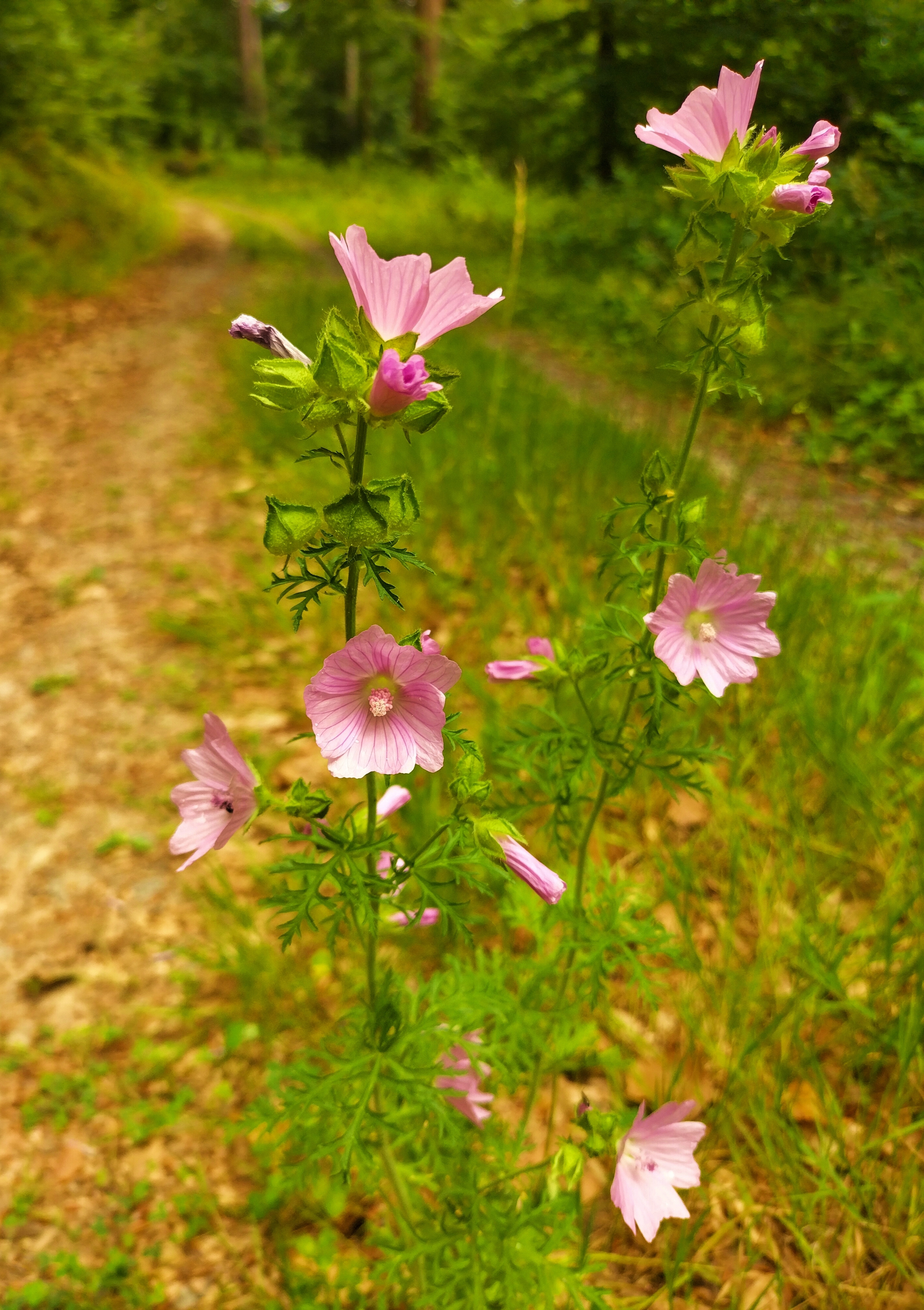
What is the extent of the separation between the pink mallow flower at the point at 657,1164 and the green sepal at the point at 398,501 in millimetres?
951

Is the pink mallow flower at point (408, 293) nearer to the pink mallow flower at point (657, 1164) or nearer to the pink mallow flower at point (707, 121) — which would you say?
the pink mallow flower at point (707, 121)

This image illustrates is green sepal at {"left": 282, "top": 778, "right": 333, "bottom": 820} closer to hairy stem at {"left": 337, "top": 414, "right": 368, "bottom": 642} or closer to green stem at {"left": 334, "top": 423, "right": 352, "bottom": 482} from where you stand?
hairy stem at {"left": 337, "top": 414, "right": 368, "bottom": 642}

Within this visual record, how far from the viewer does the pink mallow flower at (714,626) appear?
3.87ft

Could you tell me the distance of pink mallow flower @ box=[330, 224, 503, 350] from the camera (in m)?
0.93

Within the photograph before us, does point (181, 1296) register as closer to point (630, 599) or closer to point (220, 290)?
point (630, 599)

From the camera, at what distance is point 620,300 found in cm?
701

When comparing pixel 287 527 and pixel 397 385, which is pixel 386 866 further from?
pixel 397 385

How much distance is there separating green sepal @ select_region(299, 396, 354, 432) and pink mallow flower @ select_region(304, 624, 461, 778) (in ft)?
0.81

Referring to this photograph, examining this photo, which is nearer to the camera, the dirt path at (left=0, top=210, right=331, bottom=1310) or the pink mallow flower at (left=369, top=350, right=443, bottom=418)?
the pink mallow flower at (left=369, top=350, right=443, bottom=418)

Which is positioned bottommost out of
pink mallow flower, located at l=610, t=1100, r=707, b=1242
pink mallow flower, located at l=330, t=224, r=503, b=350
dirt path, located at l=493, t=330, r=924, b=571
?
dirt path, located at l=493, t=330, r=924, b=571

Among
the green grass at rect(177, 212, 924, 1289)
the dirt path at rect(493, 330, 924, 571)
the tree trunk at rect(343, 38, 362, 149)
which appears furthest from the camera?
the tree trunk at rect(343, 38, 362, 149)

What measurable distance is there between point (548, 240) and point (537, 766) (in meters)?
8.62

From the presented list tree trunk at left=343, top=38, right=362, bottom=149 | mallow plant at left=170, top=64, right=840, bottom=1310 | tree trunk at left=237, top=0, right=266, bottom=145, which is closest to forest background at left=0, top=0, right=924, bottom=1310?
mallow plant at left=170, top=64, right=840, bottom=1310

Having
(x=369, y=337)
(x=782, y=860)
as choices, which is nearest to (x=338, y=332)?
(x=369, y=337)
